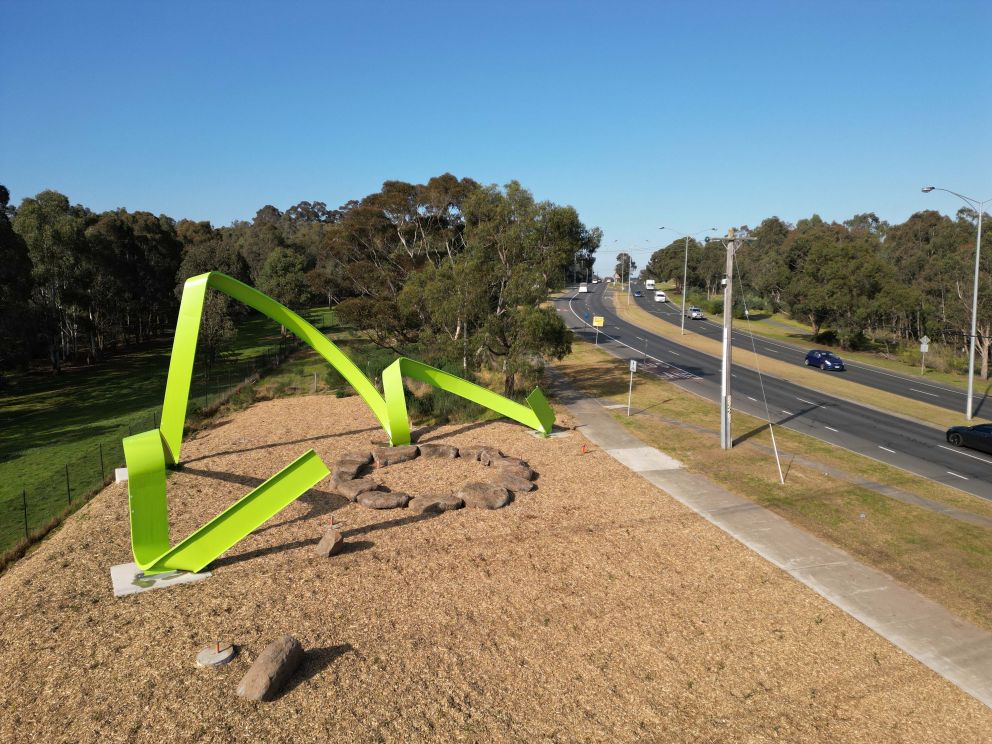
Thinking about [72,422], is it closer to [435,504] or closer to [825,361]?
[435,504]

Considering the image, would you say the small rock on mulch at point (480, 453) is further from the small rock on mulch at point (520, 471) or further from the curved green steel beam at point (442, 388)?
the curved green steel beam at point (442, 388)

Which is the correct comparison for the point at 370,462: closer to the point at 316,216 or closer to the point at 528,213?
the point at 528,213

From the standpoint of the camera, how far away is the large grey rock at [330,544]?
39.9ft

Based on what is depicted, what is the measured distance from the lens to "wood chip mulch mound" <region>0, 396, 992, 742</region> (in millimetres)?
7711

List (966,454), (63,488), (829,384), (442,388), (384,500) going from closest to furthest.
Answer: (384,500) < (63,488) < (442,388) < (966,454) < (829,384)

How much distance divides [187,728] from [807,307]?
190 ft

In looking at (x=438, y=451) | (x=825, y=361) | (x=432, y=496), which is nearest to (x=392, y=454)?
(x=438, y=451)

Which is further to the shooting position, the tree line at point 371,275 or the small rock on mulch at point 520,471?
the tree line at point 371,275

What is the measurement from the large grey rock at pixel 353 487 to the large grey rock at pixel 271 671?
6.97 m

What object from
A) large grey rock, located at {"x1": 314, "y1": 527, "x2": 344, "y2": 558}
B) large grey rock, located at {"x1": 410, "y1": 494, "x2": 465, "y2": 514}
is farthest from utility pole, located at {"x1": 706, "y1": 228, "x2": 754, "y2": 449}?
large grey rock, located at {"x1": 314, "y1": 527, "x2": 344, "y2": 558}

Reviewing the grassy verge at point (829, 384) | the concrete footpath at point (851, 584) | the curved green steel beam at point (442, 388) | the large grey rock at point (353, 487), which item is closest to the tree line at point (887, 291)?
the grassy verge at point (829, 384)

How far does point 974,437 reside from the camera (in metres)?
21.5

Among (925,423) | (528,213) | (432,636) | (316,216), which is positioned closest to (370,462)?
(432,636)

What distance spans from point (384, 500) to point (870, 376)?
3716 centimetres
